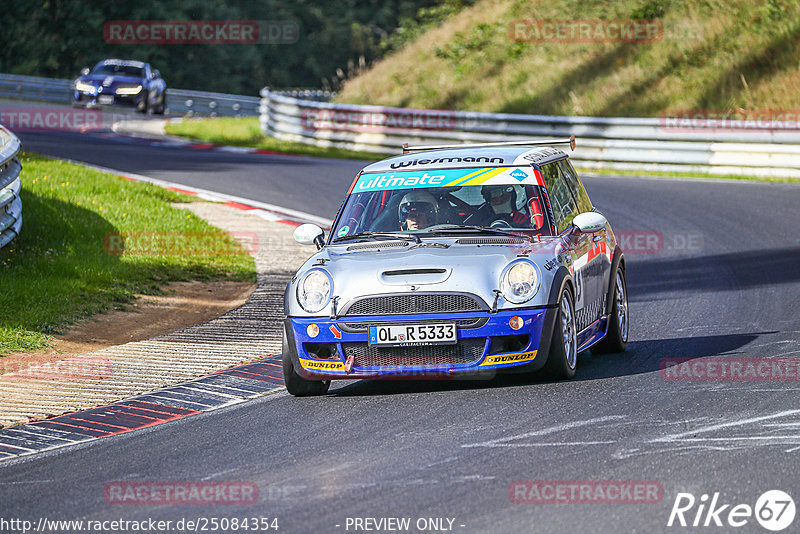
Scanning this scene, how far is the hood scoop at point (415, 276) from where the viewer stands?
27.2 ft

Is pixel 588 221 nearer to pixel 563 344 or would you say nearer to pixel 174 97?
pixel 563 344

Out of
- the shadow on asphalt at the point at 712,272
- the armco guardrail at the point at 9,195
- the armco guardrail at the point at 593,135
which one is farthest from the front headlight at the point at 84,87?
the shadow on asphalt at the point at 712,272

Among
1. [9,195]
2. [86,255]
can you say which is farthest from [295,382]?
[86,255]

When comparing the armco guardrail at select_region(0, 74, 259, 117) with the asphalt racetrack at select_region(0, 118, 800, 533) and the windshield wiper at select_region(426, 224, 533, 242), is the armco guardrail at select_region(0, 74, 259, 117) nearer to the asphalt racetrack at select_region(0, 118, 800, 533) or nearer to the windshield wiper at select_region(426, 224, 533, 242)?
the asphalt racetrack at select_region(0, 118, 800, 533)

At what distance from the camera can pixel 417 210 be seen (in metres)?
9.32

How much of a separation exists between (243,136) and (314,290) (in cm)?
2585

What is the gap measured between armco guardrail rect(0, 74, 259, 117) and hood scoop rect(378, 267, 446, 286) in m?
36.2

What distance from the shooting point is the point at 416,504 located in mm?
5855

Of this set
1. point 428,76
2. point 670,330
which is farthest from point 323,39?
point 670,330

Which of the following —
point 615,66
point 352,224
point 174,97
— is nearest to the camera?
point 352,224

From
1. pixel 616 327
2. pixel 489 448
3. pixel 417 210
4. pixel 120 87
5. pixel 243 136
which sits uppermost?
pixel 417 210

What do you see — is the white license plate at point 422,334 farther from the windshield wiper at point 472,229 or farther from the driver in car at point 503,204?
the driver in car at point 503,204

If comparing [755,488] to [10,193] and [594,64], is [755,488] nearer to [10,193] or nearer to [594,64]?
[10,193]

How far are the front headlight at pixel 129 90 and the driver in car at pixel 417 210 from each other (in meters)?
29.8
